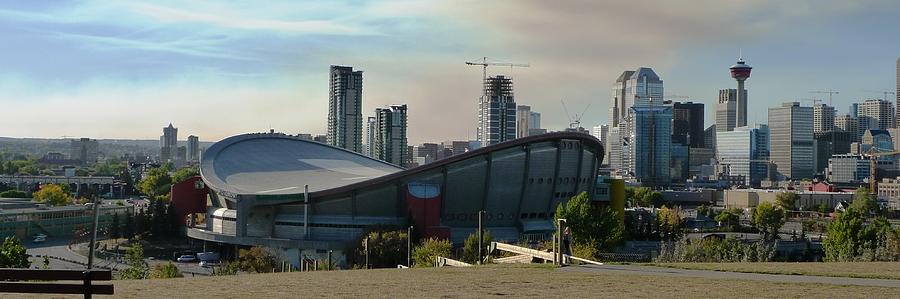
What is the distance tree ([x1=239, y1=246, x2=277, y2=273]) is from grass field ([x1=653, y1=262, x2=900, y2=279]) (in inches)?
1573

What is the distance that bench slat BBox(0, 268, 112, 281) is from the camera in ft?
60.4

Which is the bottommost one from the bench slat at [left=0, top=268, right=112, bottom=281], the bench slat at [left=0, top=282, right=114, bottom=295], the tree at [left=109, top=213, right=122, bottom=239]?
the tree at [left=109, top=213, right=122, bottom=239]

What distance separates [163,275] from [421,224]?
33668 millimetres

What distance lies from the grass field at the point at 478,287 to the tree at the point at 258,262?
38848 mm

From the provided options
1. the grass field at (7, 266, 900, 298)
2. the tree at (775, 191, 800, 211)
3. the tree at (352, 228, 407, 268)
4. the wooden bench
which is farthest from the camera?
the tree at (775, 191, 800, 211)

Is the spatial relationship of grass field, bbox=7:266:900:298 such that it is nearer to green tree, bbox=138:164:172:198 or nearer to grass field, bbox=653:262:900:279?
grass field, bbox=653:262:900:279

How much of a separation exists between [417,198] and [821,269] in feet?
193

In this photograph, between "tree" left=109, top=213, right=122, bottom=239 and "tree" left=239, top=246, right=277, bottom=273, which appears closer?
"tree" left=239, top=246, right=277, bottom=273

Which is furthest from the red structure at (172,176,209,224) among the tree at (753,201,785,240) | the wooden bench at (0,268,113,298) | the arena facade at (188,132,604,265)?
the wooden bench at (0,268,113,298)

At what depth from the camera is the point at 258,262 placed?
68562 millimetres

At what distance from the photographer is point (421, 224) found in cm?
8725

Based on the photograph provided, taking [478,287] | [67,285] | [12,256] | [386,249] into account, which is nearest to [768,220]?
[386,249]

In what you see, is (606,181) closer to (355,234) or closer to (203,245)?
(355,234)

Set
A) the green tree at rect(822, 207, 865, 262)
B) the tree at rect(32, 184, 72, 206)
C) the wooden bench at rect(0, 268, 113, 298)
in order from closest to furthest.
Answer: the wooden bench at rect(0, 268, 113, 298)
the green tree at rect(822, 207, 865, 262)
the tree at rect(32, 184, 72, 206)
